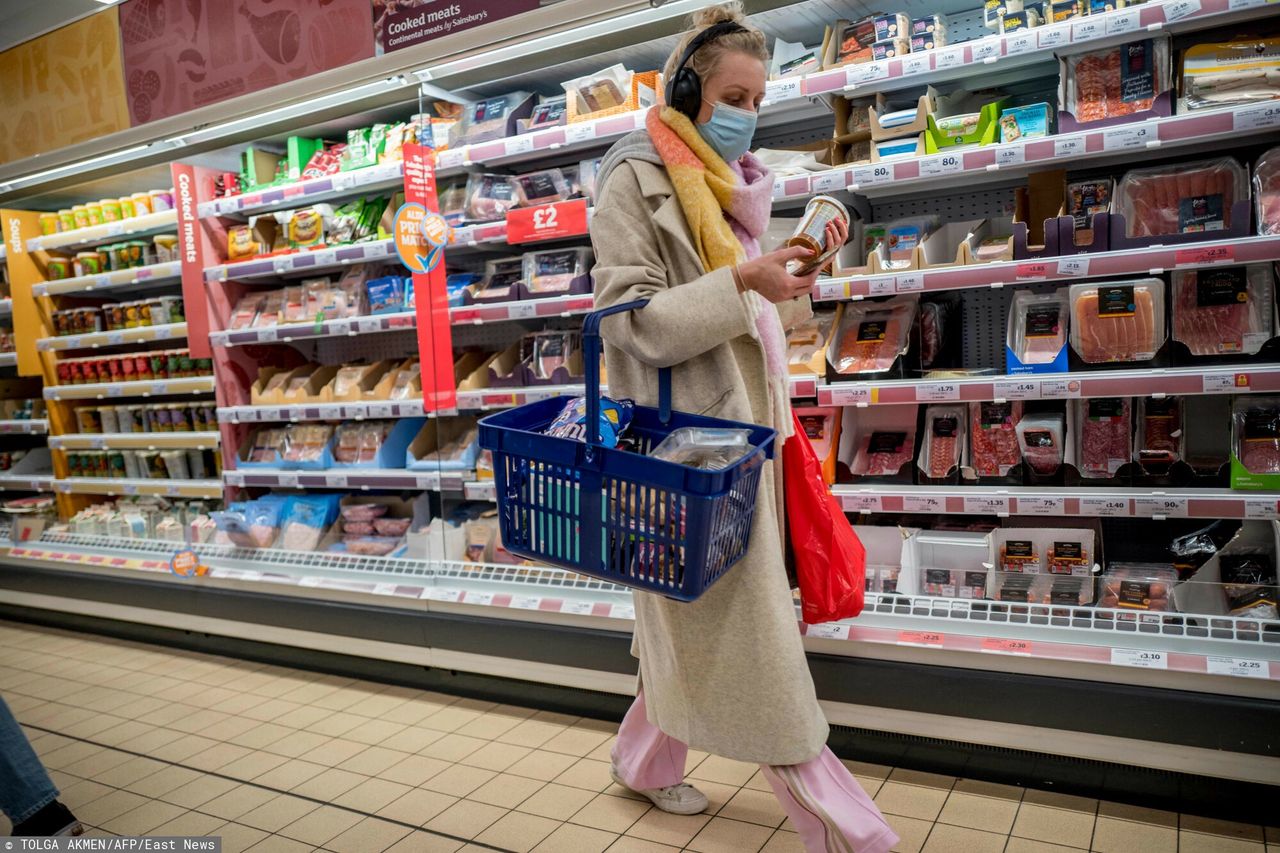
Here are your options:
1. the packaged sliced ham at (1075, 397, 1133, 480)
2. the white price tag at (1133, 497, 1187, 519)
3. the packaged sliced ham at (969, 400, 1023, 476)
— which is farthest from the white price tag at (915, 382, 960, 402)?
the white price tag at (1133, 497, 1187, 519)

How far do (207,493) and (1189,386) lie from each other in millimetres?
4561

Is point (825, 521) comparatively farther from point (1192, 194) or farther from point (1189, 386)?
point (1192, 194)

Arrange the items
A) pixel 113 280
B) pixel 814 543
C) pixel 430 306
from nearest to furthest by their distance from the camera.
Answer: pixel 814 543 < pixel 430 306 < pixel 113 280

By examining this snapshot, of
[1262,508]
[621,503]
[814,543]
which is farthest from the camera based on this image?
[1262,508]

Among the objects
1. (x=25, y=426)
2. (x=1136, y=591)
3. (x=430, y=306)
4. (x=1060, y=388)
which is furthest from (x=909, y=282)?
(x=25, y=426)

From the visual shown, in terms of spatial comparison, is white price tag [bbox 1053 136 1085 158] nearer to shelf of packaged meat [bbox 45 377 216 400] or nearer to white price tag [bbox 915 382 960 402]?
white price tag [bbox 915 382 960 402]

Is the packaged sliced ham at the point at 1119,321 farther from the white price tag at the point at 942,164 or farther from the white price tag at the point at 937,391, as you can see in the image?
the white price tag at the point at 942,164

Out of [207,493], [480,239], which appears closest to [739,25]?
[480,239]

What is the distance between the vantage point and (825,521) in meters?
2.02

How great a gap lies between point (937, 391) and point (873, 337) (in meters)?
0.36

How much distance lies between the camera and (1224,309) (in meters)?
2.56

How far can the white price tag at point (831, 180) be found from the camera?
288 cm

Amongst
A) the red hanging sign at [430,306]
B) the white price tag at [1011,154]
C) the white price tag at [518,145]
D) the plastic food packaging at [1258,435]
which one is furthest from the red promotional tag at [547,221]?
the plastic food packaging at [1258,435]

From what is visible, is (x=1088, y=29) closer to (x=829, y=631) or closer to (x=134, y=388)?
(x=829, y=631)
